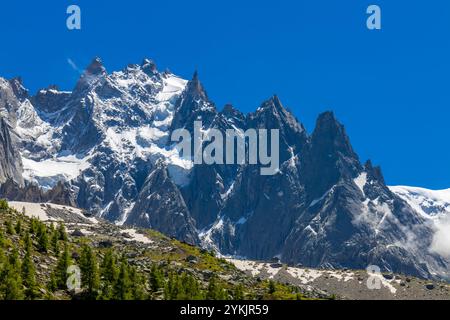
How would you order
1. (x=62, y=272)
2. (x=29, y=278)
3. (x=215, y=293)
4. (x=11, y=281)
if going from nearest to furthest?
(x=11, y=281) → (x=29, y=278) → (x=62, y=272) → (x=215, y=293)

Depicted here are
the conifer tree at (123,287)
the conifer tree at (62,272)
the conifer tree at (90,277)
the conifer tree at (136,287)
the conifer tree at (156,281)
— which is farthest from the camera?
the conifer tree at (156,281)

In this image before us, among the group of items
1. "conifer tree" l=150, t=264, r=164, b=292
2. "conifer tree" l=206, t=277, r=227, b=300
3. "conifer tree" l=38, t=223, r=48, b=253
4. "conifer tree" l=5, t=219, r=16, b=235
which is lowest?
"conifer tree" l=206, t=277, r=227, b=300

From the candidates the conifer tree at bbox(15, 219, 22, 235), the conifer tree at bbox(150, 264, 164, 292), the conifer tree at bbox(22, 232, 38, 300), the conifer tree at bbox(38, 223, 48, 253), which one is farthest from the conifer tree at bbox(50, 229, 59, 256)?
the conifer tree at bbox(22, 232, 38, 300)

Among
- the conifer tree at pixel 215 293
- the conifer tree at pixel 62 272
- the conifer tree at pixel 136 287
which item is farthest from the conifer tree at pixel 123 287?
the conifer tree at pixel 215 293

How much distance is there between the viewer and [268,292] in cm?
19038

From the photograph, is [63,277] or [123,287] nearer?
[63,277]

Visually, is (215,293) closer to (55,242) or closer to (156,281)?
(156,281)

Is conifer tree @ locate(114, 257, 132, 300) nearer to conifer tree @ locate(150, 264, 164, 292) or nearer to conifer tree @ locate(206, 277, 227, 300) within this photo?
conifer tree @ locate(150, 264, 164, 292)

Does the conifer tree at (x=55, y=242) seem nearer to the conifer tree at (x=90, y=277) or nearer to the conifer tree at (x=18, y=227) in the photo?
the conifer tree at (x=18, y=227)

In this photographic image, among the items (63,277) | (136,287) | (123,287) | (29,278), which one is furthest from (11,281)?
(136,287)
